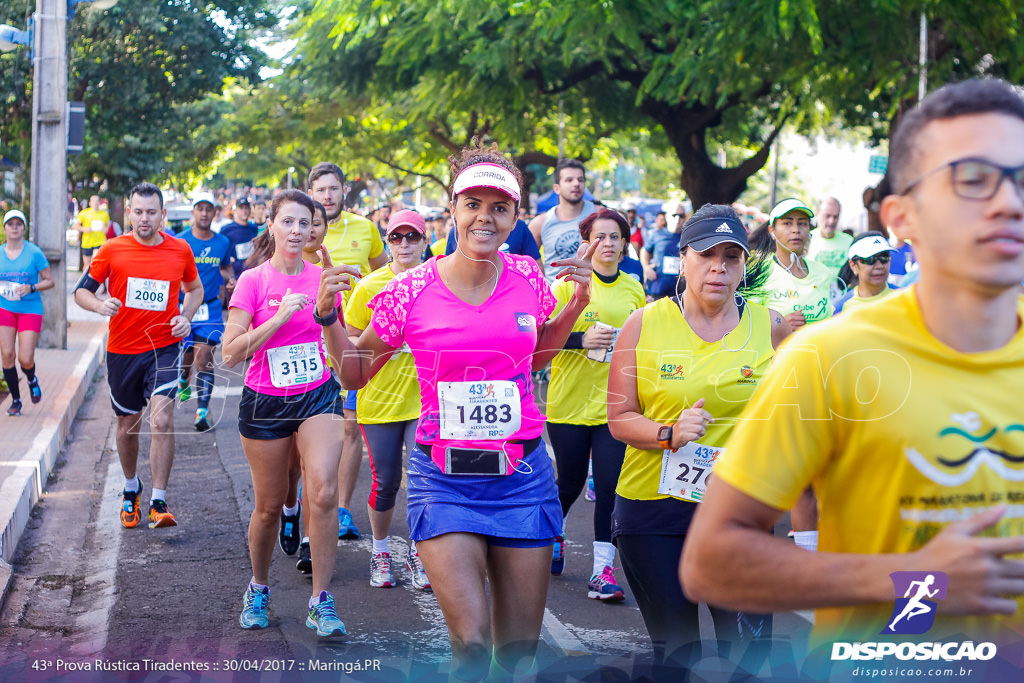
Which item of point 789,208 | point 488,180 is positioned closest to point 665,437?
point 488,180

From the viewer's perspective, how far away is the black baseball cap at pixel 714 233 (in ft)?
13.2

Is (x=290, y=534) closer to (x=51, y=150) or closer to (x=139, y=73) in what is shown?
(x=51, y=150)

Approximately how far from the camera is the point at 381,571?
596cm

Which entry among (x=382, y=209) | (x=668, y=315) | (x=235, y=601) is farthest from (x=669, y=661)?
(x=382, y=209)

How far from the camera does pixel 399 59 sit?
19.7m

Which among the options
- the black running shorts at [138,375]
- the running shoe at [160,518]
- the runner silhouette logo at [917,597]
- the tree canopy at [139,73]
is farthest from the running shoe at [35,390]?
the tree canopy at [139,73]

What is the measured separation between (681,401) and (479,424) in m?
0.73

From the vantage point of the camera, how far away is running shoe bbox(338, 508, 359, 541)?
6.98 metres

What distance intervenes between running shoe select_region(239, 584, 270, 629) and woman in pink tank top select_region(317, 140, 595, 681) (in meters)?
1.80

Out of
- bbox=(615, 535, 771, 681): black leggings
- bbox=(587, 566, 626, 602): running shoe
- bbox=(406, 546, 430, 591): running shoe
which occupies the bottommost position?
bbox=(406, 546, 430, 591): running shoe

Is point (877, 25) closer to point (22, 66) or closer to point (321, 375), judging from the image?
point (321, 375)

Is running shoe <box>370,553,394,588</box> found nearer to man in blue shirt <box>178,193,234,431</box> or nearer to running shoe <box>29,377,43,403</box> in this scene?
man in blue shirt <box>178,193,234,431</box>

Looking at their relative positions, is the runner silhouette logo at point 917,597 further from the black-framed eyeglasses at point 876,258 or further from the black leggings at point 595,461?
the black-framed eyeglasses at point 876,258

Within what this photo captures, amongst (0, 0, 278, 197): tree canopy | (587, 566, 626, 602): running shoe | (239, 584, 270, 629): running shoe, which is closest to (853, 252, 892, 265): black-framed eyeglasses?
(587, 566, 626, 602): running shoe
